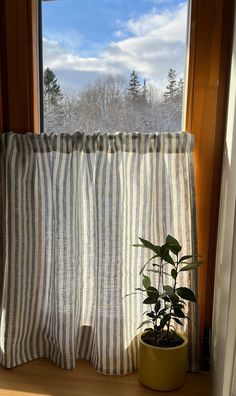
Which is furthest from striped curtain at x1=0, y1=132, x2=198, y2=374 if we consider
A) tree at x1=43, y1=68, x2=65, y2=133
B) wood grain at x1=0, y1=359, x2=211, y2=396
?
tree at x1=43, y1=68, x2=65, y2=133

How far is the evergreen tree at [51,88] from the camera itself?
5.21ft

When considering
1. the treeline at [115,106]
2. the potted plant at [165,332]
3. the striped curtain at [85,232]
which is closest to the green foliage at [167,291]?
the potted plant at [165,332]

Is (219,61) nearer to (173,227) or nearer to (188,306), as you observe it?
(173,227)

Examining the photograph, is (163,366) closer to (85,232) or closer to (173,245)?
(173,245)

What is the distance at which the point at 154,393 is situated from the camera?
1398mm

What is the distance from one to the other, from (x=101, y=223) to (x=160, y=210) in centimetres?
22

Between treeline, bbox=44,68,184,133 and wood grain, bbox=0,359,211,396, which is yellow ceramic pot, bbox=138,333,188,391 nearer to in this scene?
wood grain, bbox=0,359,211,396

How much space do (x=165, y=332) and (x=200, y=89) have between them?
2.91 ft

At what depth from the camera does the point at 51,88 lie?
160cm

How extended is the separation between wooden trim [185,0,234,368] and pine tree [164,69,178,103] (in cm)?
8

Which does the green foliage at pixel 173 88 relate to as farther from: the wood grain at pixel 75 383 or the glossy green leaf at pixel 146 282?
the wood grain at pixel 75 383

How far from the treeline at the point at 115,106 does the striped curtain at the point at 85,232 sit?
13 cm

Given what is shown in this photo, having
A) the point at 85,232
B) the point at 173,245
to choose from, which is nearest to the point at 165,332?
the point at 173,245

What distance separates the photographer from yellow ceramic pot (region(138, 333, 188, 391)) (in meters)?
1.35
